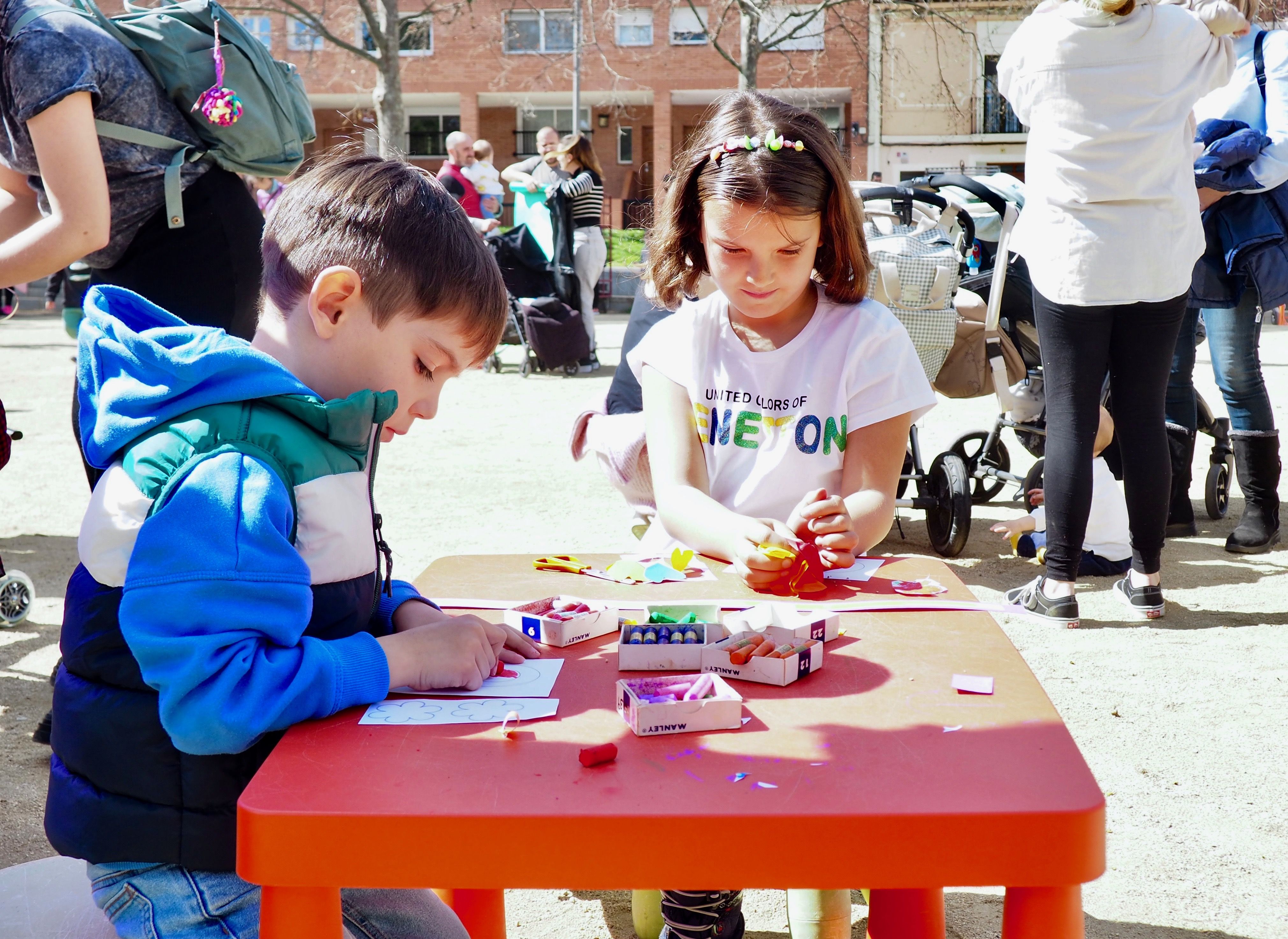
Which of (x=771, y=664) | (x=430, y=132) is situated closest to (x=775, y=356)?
(x=771, y=664)

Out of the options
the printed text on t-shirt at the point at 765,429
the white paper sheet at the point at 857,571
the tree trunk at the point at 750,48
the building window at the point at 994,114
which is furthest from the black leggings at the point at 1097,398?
the building window at the point at 994,114

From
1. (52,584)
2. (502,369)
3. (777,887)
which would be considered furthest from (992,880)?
(502,369)

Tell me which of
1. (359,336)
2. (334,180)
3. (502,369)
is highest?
(334,180)

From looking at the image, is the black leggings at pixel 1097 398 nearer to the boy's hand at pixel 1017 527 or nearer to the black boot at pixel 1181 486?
the boy's hand at pixel 1017 527

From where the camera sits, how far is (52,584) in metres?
4.23

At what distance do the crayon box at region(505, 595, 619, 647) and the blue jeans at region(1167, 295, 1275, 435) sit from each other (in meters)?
3.45

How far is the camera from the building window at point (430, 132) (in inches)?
1391

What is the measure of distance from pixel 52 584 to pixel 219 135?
7.73ft

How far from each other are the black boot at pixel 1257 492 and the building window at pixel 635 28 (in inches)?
1148

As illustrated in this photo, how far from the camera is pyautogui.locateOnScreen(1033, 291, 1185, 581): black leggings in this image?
136 inches

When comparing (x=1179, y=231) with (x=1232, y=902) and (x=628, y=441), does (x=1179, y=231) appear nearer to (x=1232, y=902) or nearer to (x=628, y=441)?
(x=628, y=441)

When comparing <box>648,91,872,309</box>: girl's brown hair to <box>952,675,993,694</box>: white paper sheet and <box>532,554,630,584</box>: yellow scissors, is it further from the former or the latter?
<box>952,675,993,694</box>: white paper sheet

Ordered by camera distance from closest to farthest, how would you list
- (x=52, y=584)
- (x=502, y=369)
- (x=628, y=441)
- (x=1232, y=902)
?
(x=1232, y=902) → (x=628, y=441) → (x=52, y=584) → (x=502, y=369)

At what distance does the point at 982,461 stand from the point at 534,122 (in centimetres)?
3186
